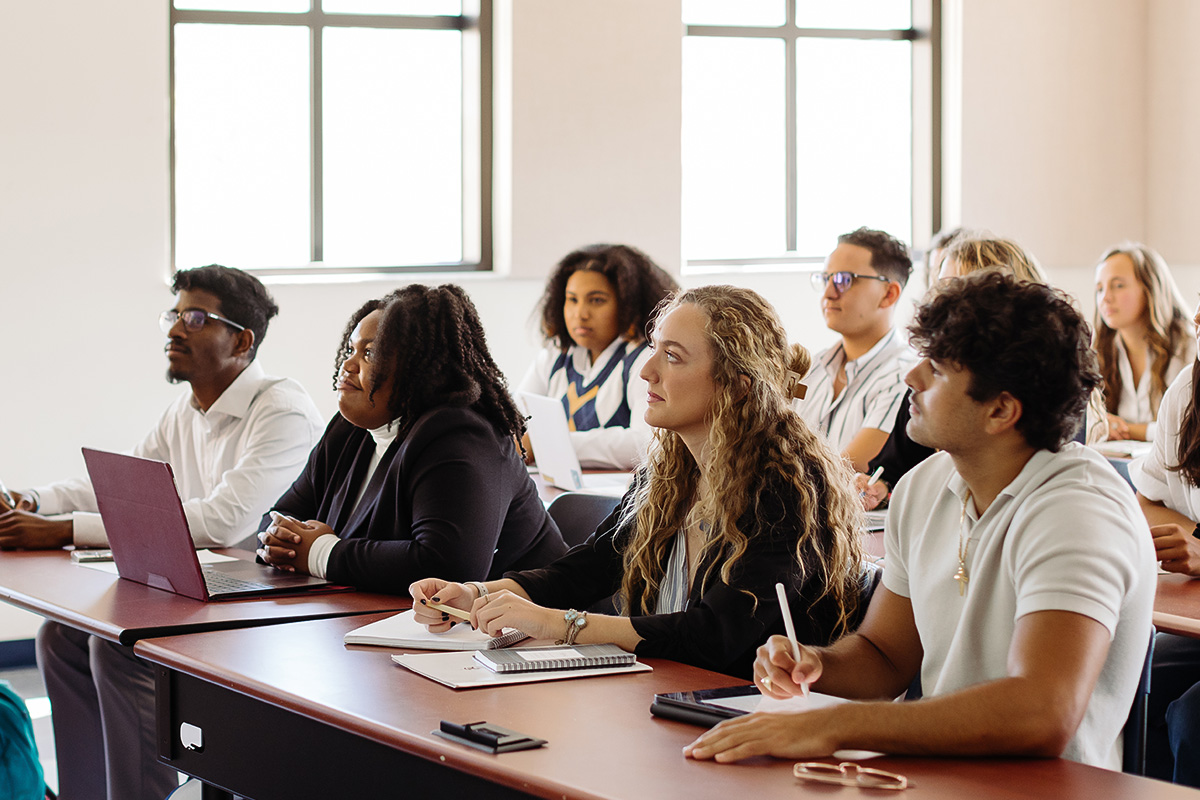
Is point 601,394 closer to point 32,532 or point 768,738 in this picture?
point 32,532

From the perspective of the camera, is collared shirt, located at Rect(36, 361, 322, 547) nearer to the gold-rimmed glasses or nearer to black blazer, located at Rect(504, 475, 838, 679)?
black blazer, located at Rect(504, 475, 838, 679)

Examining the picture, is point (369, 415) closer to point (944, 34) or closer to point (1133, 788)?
point (1133, 788)

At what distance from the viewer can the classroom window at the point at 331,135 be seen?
18.1 feet

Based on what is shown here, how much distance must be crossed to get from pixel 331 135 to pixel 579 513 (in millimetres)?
3223

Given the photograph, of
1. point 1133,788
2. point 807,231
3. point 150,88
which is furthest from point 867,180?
point 1133,788

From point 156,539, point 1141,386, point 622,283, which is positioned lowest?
point 156,539

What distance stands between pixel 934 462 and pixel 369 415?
4.44ft

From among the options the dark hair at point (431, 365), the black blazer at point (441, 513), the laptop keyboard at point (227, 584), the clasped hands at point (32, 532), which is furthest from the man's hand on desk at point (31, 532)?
the dark hair at point (431, 365)

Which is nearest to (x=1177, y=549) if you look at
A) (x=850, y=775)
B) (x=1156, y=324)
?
(x=850, y=775)

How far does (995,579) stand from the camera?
5.73 feet

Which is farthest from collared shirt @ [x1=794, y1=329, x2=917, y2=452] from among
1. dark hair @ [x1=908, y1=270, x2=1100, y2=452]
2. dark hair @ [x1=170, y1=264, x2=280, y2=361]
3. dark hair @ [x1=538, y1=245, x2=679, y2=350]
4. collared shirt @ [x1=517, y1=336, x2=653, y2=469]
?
dark hair @ [x1=908, y1=270, x2=1100, y2=452]

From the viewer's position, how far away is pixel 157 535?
2568 mm

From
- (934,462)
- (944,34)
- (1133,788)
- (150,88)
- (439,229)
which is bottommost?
(1133,788)

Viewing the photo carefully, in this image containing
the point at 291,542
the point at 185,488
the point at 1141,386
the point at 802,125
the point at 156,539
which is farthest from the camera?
the point at 802,125
